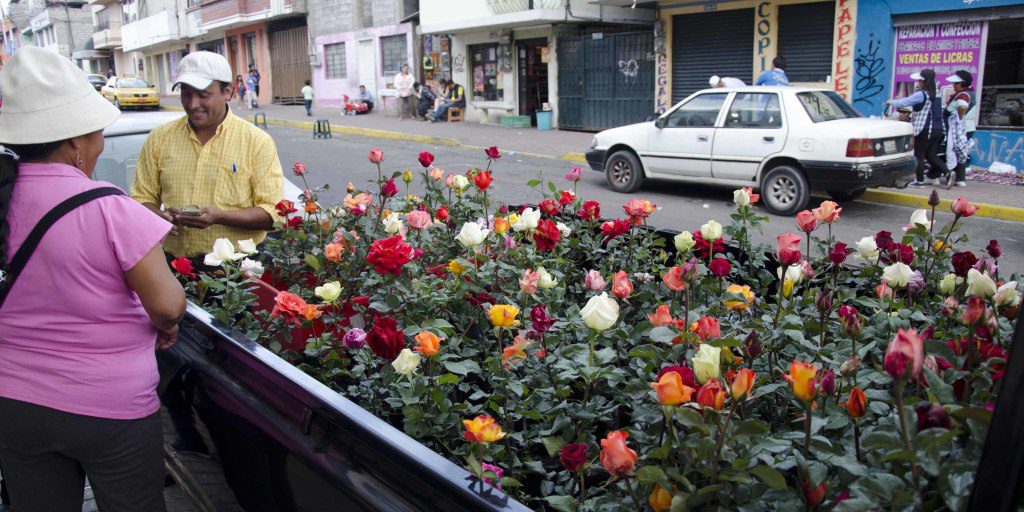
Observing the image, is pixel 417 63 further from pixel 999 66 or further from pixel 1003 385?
pixel 1003 385

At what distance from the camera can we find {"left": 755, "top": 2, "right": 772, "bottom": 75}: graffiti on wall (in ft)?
53.1

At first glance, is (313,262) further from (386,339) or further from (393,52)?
(393,52)

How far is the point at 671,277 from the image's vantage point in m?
1.96

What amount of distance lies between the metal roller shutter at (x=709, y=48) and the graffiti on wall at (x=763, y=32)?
0.24 meters

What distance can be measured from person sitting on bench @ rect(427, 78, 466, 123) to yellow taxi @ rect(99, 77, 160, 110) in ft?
55.0

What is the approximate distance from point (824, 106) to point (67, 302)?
9866 millimetres

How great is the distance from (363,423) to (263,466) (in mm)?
708

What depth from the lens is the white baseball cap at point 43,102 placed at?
2.20 meters

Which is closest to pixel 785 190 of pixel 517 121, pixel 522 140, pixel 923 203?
pixel 923 203

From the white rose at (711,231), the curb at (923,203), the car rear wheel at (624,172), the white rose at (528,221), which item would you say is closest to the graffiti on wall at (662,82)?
the car rear wheel at (624,172)

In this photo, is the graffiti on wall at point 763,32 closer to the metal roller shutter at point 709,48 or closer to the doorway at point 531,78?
A: the metal roller shutter at point 709,48

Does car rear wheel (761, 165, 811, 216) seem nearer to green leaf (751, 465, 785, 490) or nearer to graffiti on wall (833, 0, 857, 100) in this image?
graffiti on wall (833, 0, 857, 100)

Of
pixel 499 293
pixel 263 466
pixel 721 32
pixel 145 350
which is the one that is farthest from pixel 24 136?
pixel 721 32

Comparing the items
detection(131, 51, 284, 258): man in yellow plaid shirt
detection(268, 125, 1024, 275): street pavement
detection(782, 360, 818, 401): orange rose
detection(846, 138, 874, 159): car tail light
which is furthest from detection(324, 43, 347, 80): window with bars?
detection(782, 360, 818, 401): orange rose
